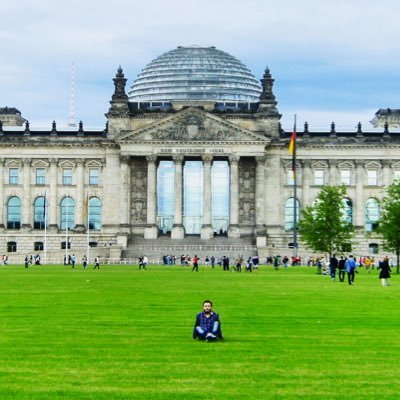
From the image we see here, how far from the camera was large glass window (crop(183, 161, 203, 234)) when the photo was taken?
145m

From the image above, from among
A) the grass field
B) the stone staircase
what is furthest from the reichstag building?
the grass field

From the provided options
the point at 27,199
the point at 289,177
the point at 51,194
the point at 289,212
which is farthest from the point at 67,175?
the point at 289,212

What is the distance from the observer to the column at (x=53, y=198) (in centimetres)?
14438

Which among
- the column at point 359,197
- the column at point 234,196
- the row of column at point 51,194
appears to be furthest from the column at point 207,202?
the column at point 359,197

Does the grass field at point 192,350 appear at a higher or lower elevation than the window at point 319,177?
lower

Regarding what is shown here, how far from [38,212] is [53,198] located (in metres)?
2.67

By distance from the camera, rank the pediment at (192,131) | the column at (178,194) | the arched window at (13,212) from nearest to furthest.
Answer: the pediment at (192,131)
the column at (178,194)
the arched window at (13,212)

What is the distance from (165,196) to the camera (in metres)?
146

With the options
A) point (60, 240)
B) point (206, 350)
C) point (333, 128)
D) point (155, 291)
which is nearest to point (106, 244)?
point (60, 240)

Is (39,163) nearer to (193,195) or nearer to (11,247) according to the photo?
(11,247)

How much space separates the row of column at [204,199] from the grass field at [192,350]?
93907 millimetres

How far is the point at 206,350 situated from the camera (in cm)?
2683

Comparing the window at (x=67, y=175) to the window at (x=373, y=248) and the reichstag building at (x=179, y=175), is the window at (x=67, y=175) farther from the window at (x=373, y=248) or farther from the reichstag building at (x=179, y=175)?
the window at (x=373, y=248)

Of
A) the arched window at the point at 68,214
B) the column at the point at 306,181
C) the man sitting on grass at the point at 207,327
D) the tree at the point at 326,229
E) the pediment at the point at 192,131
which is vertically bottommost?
the man sitting on grass at the point at 207,327
